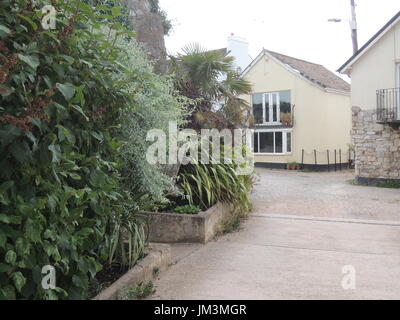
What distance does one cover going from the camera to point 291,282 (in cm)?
380

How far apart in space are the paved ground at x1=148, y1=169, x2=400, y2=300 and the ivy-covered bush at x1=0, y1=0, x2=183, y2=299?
4.25 feet

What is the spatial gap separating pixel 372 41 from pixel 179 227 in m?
11.7

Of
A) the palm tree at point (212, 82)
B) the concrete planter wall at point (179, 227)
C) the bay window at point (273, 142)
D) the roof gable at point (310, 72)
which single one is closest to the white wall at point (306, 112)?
the roof gable at point (310, 72)

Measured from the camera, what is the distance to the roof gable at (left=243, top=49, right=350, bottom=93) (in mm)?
20891

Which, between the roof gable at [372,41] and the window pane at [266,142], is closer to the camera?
the roof gable at [372,41]

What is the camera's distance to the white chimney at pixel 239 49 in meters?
24.0

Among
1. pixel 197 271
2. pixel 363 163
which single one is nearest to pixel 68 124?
pixel 197 271

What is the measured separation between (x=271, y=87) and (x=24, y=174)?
20761 millimetres

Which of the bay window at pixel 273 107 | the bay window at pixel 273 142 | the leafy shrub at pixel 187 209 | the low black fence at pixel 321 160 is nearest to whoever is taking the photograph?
the leafy shrub at pixel 187 209

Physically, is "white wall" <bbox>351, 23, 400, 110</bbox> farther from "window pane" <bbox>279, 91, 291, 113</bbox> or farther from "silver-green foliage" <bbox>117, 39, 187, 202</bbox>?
"silver-green foliage" <bbox>117, 39, 187, 202</bbox>

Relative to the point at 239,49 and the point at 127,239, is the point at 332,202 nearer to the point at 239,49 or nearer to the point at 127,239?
the point at 127,239

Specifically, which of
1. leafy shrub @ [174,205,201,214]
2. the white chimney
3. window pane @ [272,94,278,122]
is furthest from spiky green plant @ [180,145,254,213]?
the white chimney

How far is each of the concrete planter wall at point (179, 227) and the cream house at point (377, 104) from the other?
34.7 feet

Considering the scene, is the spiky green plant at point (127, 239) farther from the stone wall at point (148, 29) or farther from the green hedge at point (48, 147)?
the stone wall at point (148, 29)
